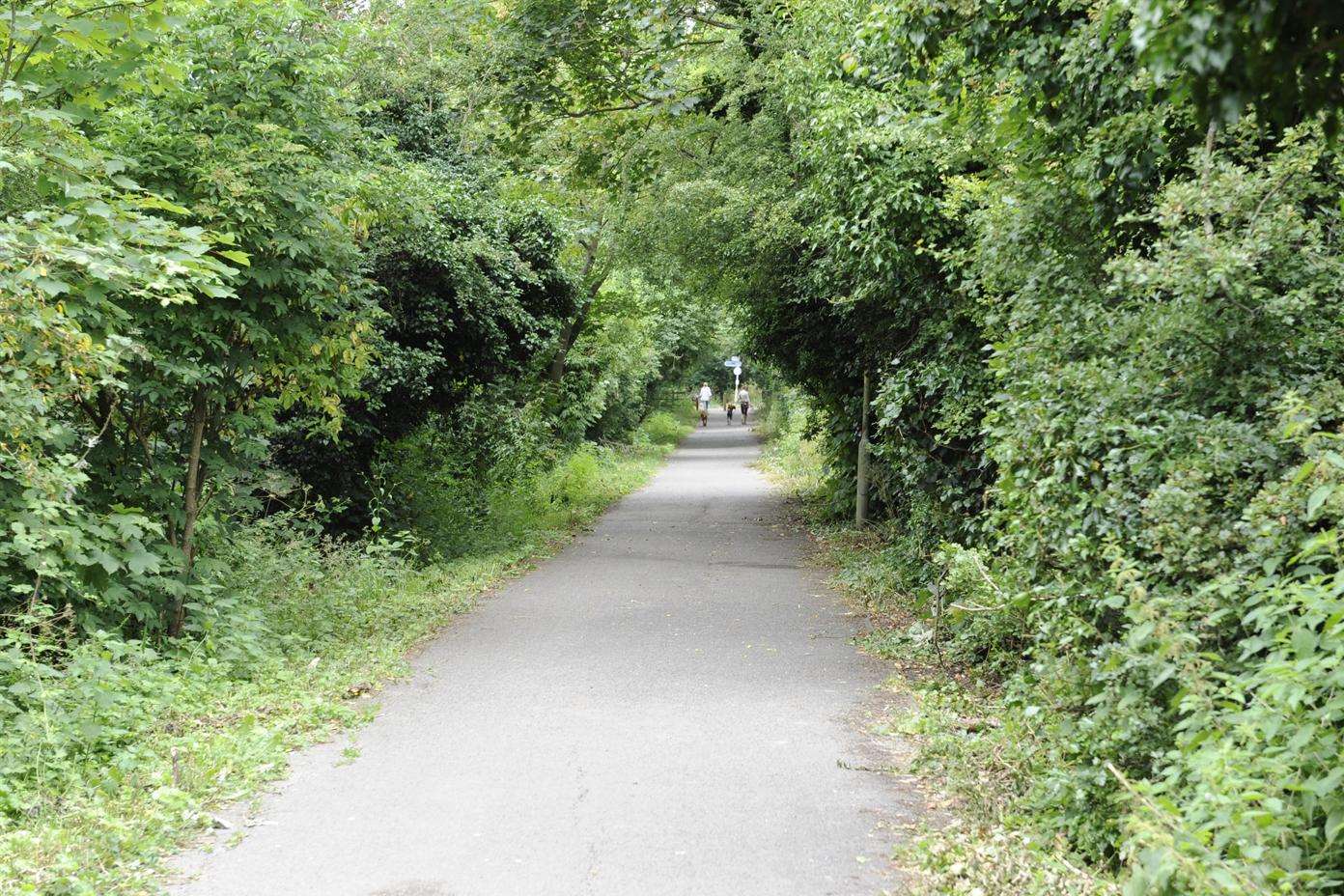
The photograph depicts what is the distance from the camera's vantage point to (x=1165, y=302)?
218 inches

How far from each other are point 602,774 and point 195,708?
8.41 feet

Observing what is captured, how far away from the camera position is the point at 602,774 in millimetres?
6164

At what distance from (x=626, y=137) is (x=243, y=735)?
42.7 ft

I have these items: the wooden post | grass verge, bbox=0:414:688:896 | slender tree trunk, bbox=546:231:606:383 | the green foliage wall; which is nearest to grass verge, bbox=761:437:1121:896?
the green foliage wall

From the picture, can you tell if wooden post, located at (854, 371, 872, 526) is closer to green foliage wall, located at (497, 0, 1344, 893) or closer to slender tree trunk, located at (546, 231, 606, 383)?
green foliage wall, located at (497, 0, 1344, 893)

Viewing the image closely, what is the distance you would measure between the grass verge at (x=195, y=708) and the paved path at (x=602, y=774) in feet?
0.98

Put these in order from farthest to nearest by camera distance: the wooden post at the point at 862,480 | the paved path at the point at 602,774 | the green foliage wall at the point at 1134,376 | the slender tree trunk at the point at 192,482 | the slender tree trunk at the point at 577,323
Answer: the slender tree trunk at the point at 577,323
the wooden post at the point at 862,480
the slender tree trunk at the point at 192,482
the paved path at the point at 602,774
the green foliage wall at the point at 1134,376

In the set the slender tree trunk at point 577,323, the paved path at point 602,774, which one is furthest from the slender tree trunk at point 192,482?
the slender tree trunk at point 577,323

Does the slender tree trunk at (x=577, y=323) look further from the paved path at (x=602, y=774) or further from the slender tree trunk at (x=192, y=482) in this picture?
the slender tree trunk at (x=192, y=482)

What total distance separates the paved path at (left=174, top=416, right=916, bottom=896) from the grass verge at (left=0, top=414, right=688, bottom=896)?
297 millimetres

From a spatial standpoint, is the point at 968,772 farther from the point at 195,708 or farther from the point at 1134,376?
the point at 195,708

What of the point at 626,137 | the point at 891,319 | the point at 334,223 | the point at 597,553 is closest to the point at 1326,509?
the point at 334,223

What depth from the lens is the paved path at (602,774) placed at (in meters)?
4.83

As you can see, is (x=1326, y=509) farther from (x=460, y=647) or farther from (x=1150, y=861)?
(x=460, y=647)
